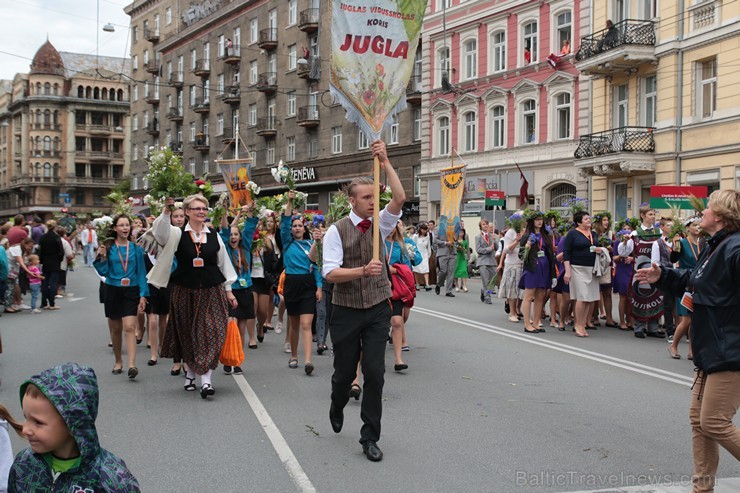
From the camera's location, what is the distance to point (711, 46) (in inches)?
987

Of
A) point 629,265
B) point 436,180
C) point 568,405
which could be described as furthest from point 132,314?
point 436,180

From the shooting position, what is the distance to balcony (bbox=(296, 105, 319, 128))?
4878 centimetres

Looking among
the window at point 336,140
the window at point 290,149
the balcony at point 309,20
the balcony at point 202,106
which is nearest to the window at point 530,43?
the window at point 336,140

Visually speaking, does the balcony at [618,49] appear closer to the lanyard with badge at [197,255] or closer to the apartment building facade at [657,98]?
the apartment building facade at [657,98]

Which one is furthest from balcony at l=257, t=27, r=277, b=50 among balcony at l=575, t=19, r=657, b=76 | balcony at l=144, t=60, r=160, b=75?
balcony at l=575, t=19, r=657, b=76

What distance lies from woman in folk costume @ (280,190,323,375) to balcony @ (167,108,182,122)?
201 ft

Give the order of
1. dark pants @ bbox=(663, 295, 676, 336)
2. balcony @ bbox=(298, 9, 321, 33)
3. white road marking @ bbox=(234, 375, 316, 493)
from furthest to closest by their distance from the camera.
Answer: balcony @ bbox=(298, 9, 321, 33), dark pants @ bbox=(663, 295, 676, 336), white road marking @ bbox=(234, 375, 316, 493)

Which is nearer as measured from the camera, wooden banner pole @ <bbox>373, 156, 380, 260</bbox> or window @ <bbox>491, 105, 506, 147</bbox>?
wooden banner pole @ <bbox>373, 156, 380, 260</bbox>

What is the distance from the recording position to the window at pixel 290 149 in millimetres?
51656

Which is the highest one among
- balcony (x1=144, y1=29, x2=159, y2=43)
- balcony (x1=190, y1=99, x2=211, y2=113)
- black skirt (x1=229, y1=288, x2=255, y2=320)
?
balcony (x1=144, y1=29, x2=159, y2=43)

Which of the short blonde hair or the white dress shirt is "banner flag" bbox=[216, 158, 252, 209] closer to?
the white dress shirt

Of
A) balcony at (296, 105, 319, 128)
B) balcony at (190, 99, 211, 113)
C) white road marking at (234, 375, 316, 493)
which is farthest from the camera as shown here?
balcony at (190, 99, 211, 113)

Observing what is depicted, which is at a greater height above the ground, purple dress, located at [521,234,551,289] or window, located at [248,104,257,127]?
window, located at [248,104,257,127]

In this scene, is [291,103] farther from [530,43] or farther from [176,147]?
[530,43]
